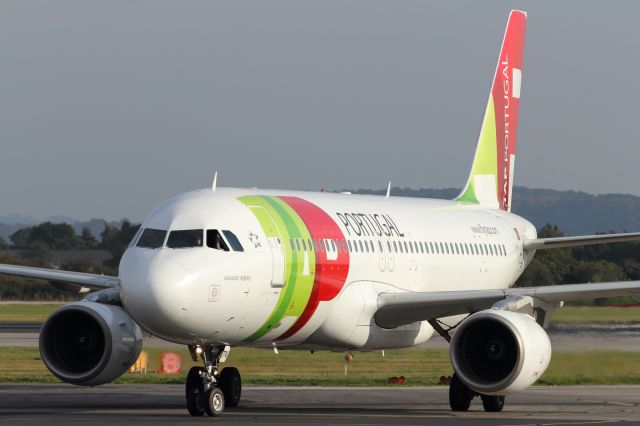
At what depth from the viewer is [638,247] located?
223 feet

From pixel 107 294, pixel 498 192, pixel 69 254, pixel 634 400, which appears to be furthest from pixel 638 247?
pixel 69 254

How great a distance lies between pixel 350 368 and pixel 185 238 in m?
17.7

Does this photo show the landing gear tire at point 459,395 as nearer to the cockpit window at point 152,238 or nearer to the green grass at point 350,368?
the green grass at point 350,368

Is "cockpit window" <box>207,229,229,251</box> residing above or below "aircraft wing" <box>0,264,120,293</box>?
above

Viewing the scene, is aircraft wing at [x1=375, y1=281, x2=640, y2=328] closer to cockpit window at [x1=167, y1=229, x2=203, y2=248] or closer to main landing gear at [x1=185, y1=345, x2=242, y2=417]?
main landing gear at [x1=185, y1=345, x2=242, y2=417]

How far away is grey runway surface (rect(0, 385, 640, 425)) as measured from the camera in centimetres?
2236

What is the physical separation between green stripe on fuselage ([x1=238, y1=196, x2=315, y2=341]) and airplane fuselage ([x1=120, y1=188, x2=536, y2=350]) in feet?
0.08

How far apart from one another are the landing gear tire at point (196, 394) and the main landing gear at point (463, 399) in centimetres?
519

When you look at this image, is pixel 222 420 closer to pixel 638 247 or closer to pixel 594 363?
pixel 594 363

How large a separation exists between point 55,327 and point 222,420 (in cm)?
482

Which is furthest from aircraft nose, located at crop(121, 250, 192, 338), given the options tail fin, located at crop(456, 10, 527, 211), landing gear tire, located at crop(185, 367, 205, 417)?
tail fin, located at crop(456, 10, 527, 211)

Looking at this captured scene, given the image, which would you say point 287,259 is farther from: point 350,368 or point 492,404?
point 350,368

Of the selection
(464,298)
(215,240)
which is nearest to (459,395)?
(464,298)

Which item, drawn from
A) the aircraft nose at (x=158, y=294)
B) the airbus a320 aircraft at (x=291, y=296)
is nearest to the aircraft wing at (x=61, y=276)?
the airbus a320 aircraft at (x=291, y=296)
